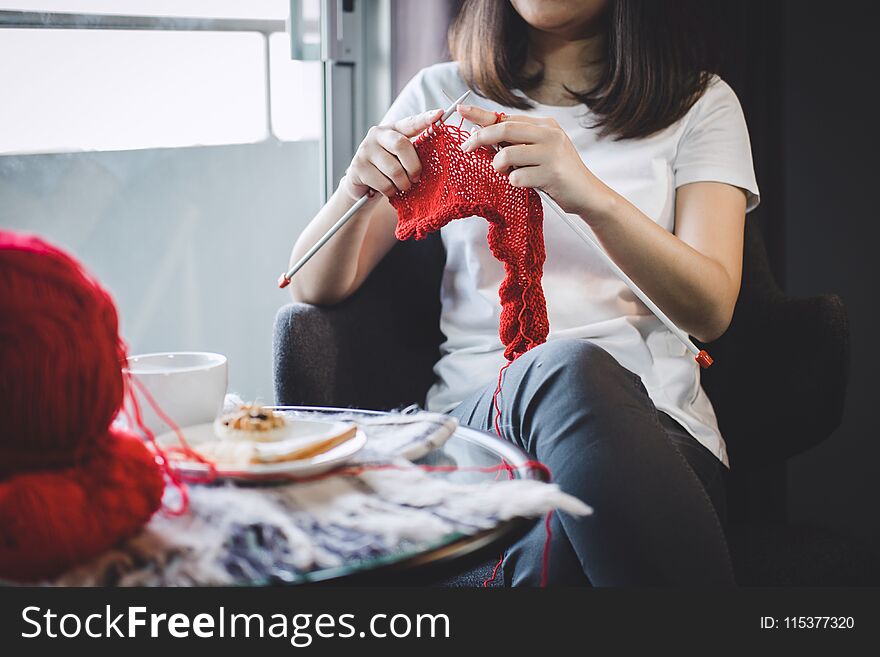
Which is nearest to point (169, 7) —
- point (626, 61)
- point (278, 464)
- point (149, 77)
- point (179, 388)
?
point (149, 77)

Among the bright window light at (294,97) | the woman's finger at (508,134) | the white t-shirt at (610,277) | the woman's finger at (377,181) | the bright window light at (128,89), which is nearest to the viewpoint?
the woman's finger at (508,134)

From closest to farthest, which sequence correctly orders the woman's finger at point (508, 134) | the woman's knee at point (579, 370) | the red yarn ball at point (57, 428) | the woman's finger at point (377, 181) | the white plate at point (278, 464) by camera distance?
the red yarn ball at point (57, 428), the white plate at point (278, 464), the woman's knee at point (579, 370), the woman's finger at point (508, 134), the woman's finger at point (377, 181)

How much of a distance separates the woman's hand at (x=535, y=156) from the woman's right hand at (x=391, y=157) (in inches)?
2.7

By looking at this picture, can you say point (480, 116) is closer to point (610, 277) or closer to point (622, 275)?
point (622, 275)

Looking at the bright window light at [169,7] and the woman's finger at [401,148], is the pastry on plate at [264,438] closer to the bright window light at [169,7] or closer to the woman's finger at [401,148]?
the woman's finger at [401,148]

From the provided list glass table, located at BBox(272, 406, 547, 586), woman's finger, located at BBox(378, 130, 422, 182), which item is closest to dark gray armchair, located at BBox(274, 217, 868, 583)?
woman's finger, located at BBox(378, 130, 422, 182)

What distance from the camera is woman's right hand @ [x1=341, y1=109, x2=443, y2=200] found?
3.46 ft

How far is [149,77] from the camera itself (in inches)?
62.7

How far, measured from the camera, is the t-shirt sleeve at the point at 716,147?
4.11ft

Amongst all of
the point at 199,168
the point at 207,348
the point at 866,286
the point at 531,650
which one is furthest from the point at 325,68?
the point at 531,650

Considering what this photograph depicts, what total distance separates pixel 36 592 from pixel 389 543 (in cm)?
24

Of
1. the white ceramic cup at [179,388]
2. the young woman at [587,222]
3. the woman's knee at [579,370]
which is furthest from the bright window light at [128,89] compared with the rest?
the woman's knee at [579,370]

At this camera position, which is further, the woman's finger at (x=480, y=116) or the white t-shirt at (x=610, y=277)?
the white t-shirt at (x=610, y=277)

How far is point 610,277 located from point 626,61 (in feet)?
1.06
